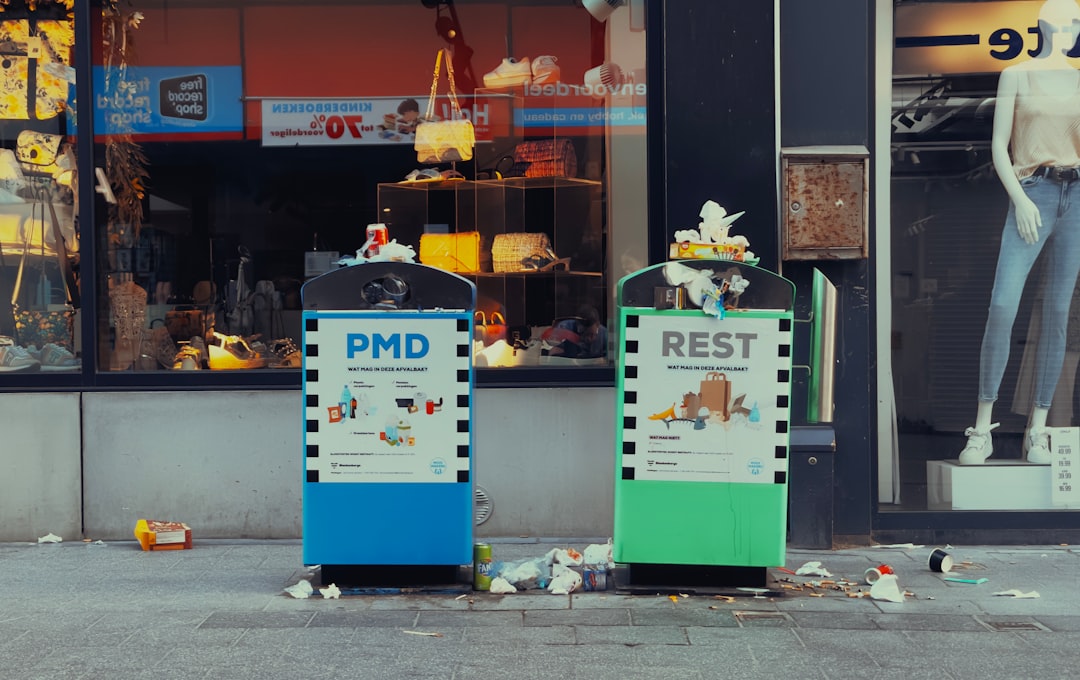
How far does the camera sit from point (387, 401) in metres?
6.03

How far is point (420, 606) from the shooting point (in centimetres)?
587

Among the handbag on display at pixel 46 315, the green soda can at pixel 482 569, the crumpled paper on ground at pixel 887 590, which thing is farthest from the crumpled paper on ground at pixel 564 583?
the handbag on display at pixel 46 315

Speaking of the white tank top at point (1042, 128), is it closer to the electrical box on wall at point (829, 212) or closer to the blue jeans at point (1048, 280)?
the blue jeans at point (1048, 280)

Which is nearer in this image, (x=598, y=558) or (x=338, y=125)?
(x=598, y=558)

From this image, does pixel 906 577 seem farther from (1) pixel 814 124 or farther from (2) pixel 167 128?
(2) pixel 167 128

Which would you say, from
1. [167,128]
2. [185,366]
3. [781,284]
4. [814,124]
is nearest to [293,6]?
[167,128]

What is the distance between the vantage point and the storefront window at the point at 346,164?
7.93 meters

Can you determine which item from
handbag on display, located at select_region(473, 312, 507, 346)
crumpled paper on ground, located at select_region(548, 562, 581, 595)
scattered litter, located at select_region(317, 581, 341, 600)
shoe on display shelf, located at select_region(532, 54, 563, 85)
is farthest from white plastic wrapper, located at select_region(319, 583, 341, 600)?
shoe on display shelf, located at select_region(532, 54, 563, 85)

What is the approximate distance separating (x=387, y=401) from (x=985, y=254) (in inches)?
164

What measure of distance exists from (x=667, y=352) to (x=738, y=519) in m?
0.93

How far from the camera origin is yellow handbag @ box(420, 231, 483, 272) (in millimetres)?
8055

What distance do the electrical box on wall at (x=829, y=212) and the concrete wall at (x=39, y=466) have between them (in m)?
4.75

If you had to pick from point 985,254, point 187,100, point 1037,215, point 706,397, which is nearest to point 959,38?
point 1037,215

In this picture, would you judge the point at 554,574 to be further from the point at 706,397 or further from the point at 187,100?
the point at 187,100
